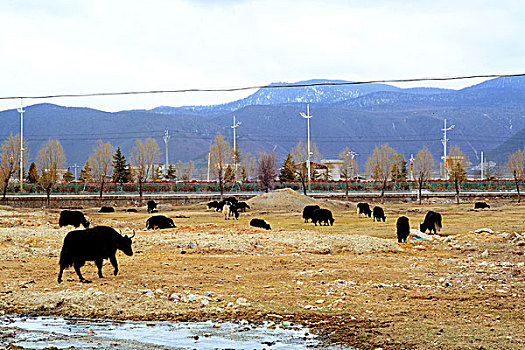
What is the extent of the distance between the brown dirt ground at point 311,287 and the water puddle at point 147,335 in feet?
1.56

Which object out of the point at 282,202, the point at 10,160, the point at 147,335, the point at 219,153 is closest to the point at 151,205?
the point at 282,202

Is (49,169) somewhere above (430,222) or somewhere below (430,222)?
above

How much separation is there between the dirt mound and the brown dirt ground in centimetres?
3529

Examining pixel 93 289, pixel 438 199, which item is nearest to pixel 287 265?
pixel 93 289

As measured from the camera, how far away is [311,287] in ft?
47.2

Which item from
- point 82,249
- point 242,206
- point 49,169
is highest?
point 49,169

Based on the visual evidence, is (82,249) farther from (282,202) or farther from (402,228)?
(282,202)

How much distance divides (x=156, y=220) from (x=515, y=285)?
65.8 feet

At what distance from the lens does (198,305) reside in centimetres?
1261

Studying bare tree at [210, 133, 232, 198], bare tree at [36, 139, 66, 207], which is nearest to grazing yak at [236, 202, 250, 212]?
bare tree at [36, 139, 66, 207]

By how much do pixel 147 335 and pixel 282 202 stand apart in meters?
49.3

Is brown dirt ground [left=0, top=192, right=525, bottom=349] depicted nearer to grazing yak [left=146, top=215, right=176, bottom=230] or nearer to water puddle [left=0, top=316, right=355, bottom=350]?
water puddle [left=0, top=316, right=355, bottom=350]

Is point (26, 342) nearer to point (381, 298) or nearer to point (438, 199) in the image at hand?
point (381, 298)

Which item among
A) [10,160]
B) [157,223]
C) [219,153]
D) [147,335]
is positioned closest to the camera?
[147,335]
